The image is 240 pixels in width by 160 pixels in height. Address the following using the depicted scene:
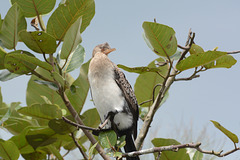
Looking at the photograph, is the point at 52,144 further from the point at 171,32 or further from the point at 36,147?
the point at 171,32

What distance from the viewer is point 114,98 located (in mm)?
1887

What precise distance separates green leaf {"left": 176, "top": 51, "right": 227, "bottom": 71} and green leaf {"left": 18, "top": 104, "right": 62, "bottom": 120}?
65 cm

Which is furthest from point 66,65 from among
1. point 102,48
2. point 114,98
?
point 102,48

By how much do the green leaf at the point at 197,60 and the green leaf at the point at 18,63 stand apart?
0.66m

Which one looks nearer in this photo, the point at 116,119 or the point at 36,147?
the point at 36,147

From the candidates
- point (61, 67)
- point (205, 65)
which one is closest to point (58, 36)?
point (61, 67)

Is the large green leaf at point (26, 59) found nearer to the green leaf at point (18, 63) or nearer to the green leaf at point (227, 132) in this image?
the green leaf at point (18, 63)

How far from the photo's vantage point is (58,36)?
5.31 feet

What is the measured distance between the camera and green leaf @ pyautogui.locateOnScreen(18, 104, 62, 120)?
5.41 feet

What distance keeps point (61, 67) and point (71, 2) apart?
1.06 feet

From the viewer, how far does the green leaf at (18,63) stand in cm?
145

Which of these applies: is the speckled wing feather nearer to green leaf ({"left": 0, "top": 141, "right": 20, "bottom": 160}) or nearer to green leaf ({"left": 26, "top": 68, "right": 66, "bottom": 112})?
green leaf ({"left": 26, "top": 68, "right": 66, "bottom": 112})

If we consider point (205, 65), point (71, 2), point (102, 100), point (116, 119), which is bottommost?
point (116, 119)

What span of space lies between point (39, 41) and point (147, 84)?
0.72 m
